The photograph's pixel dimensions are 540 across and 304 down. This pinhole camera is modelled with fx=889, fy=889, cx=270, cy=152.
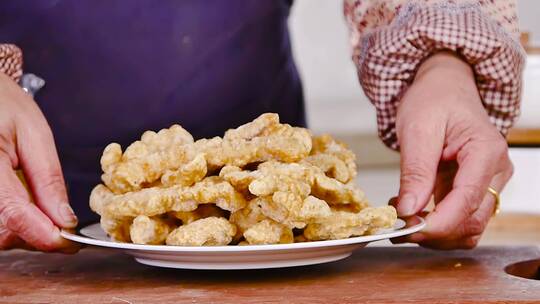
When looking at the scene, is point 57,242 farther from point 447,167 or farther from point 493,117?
point 493,117

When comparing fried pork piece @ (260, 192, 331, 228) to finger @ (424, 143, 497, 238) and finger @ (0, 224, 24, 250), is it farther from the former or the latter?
finger @ (0, 224, 24, 250)

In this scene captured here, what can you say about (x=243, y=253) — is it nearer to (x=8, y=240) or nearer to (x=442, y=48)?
(x=8, y=240)

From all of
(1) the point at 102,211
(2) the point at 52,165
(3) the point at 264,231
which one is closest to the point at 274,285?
(3) the point at 264,231

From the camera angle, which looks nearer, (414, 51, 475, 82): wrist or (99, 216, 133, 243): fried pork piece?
(99, 216, 133, 243): fried pork piece

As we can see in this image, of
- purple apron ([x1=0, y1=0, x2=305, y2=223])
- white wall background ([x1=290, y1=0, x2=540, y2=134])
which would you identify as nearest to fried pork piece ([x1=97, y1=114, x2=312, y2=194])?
purple apron ([x1=0, y1=0, x2=305, y2=223])

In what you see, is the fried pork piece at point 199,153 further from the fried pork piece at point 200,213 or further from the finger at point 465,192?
the finger at point 465,192

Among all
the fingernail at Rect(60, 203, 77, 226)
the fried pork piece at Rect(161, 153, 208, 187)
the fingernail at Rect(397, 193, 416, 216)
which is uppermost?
the fried pork piece at Rect(161, 153, 208, 187)

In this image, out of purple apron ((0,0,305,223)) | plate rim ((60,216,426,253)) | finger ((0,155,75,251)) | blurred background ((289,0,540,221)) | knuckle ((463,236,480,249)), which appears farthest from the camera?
blurred background ((289,0,540,221))
